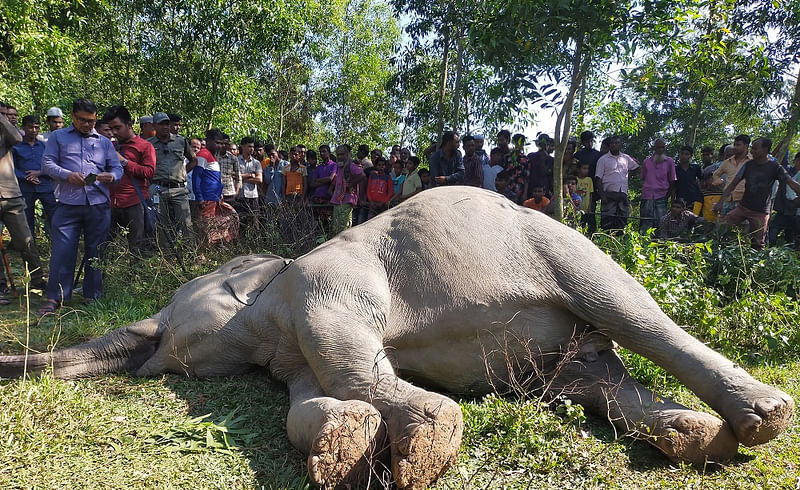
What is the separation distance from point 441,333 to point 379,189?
6.85 metres

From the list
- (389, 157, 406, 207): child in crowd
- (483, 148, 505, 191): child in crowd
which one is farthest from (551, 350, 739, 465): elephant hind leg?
(389, 157, 406, 207): child in crowd

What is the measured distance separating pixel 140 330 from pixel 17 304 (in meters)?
3.25

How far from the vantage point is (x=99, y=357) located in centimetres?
351

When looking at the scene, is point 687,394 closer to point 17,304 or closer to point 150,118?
point 17,304

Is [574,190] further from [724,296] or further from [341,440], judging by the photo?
[341,440]

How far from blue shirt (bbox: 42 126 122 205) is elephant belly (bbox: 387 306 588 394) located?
13.1ft

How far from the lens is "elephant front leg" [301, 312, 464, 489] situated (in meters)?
2.25

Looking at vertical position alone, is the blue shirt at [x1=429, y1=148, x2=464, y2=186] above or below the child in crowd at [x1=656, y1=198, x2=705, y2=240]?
above

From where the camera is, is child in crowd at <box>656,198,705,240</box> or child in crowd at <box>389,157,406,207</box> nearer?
child in crowd at <box>656,198,705,240</box>

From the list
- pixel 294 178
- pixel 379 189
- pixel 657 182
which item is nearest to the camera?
pixel 657 182

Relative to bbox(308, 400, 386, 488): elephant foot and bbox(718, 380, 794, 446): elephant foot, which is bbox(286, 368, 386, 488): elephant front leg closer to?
bbox(308, 400, 386, 488): elephant foot

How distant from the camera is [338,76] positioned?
29438 mm

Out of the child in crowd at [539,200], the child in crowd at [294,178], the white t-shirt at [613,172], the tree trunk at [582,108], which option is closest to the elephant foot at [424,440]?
the child in crowd at [539,200]

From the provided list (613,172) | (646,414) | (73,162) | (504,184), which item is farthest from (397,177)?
(646,414)
